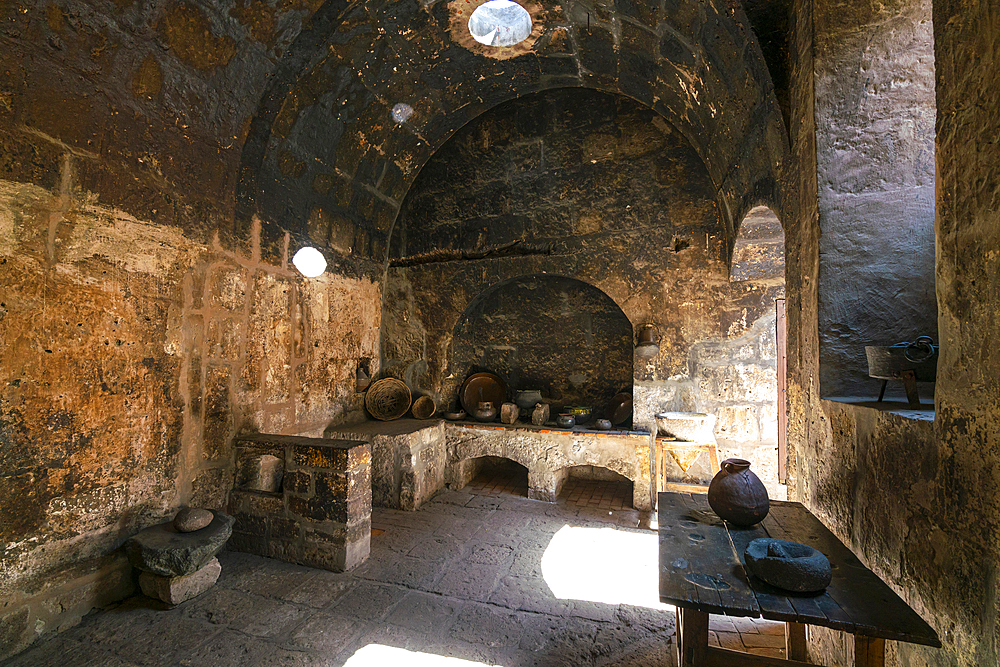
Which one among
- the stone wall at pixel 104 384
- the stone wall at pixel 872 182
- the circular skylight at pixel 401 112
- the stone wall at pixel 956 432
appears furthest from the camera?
the circular skylight at pixel 401 112

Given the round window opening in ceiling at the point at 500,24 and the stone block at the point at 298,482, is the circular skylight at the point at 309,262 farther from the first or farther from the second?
the round window opening in ceiling at the point at 500,24

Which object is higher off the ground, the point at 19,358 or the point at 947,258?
the point at 947,258

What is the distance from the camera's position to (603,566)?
3.04m

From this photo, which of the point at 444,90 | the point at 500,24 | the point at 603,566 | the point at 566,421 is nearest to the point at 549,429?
the point at 566,421

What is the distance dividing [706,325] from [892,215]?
219cm

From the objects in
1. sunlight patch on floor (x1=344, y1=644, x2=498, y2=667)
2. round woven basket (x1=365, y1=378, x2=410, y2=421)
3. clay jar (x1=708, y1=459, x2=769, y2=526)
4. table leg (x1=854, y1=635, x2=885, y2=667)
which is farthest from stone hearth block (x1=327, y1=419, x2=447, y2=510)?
table leg (x1=854, y1=635, x2=885, y2=667)

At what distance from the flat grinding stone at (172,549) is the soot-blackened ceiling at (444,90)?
2.25 metres

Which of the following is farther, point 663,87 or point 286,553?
point 663,87

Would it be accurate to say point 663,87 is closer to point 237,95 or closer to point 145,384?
point 237,95

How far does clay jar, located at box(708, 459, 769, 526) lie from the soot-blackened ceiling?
1.69 m

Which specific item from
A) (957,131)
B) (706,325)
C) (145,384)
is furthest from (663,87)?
(145,384)

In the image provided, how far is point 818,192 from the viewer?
2.06 meters

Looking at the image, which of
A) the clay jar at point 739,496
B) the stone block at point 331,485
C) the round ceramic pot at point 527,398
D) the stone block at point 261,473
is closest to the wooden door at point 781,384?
the round ceramic pot at point 527,398

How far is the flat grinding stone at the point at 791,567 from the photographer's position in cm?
137
